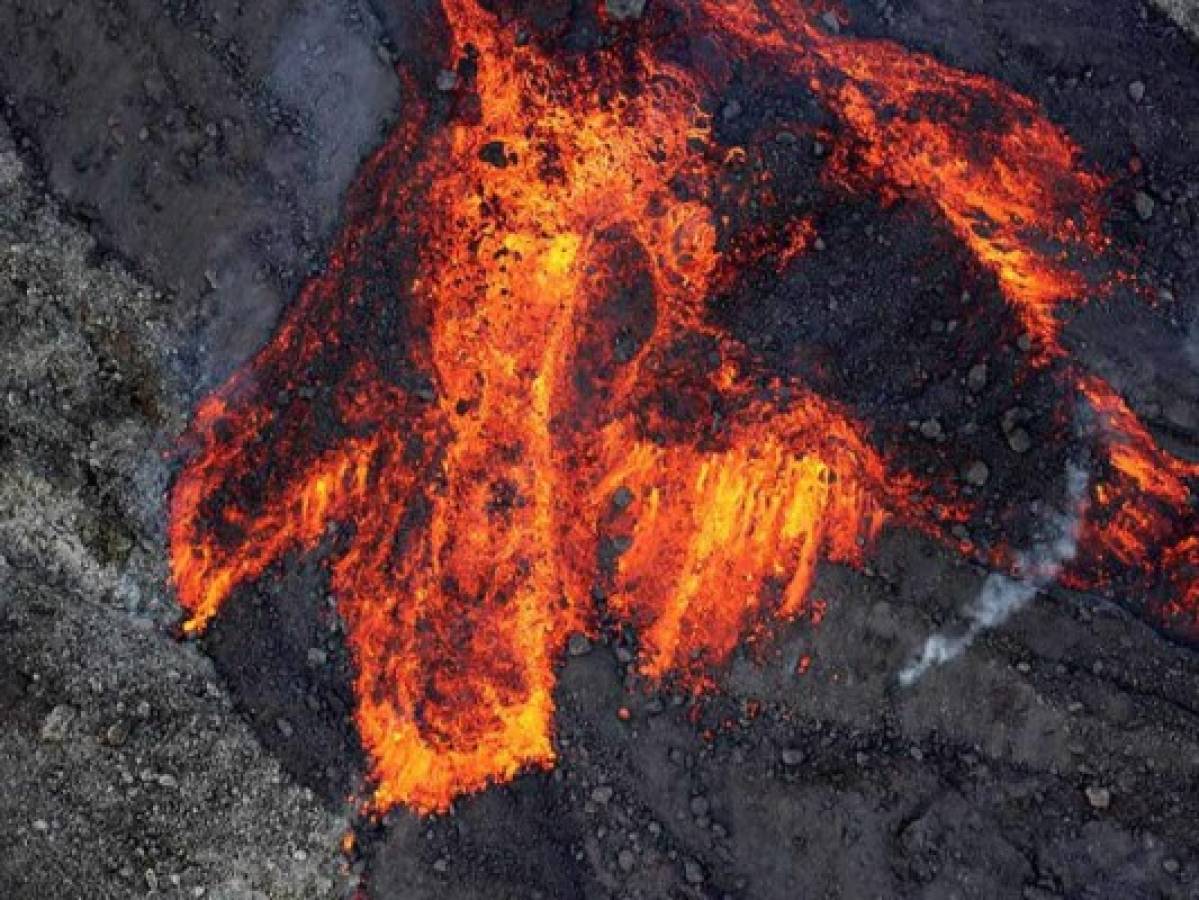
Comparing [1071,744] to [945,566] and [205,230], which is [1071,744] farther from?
[205,230]

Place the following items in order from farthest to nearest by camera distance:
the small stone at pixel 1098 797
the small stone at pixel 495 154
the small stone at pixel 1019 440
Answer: the small stone at pixel 495 154 → the small stone at pixel 1019 440 → the small stone at pixel 1098 797

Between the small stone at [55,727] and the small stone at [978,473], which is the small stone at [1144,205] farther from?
the small stone at [55,727]

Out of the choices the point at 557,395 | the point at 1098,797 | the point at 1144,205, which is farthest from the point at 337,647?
the point at 1144,205

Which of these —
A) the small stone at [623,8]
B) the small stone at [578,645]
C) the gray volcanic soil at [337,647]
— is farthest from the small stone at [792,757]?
the small stone at [623,8]

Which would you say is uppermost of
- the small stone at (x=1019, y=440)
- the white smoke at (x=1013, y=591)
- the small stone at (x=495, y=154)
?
the small stone at (x=1019, y=440)

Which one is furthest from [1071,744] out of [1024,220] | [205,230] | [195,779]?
[205,230]

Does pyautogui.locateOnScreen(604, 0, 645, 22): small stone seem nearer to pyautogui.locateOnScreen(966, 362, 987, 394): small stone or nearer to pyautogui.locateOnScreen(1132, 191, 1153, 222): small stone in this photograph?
pyautogui.locateOnScreen(966, 362, 987, 394): small stone
